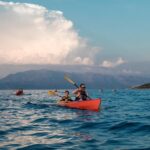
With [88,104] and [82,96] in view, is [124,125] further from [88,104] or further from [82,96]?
[82,96]

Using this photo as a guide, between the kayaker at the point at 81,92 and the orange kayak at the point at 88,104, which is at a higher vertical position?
the kayaker at the point at 81,92

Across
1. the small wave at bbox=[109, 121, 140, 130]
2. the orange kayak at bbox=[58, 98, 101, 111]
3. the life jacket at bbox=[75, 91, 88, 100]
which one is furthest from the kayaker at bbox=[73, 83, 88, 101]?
the small wave at bbox=[109, 121, 140, 130]

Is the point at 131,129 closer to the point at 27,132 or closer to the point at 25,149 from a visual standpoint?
the point at 27,132

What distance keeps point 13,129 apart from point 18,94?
7354 centimetres

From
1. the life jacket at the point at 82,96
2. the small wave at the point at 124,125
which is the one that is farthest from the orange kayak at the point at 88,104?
the small wave at the point at 124,125

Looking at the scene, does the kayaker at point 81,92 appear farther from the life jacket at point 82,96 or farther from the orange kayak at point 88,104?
the orange kayak at point 88,104

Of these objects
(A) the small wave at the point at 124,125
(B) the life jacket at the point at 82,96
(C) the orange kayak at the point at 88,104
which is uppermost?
(B) the life jacket at the point at 82,96

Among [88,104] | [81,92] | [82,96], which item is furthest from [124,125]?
[82,96]

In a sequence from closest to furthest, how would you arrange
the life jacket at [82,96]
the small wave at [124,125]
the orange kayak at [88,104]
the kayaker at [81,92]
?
1. the small wave at [124,125]
2. the orange kayak at [88,104]
3. the kayaker at [81,92]
4. the life jacket at [82,96]

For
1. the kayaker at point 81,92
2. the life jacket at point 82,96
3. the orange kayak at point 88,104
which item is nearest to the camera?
the orange kayak at point 88,104

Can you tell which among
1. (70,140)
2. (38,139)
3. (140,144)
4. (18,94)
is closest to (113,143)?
(140,144)

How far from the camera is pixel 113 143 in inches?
648

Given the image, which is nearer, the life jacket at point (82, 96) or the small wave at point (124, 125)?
the small wave at point (124, 125)

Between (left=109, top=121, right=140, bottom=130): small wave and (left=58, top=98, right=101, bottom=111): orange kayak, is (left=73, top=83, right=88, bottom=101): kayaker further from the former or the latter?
(left=109, top=121, right=140, bottom=130): small wave
